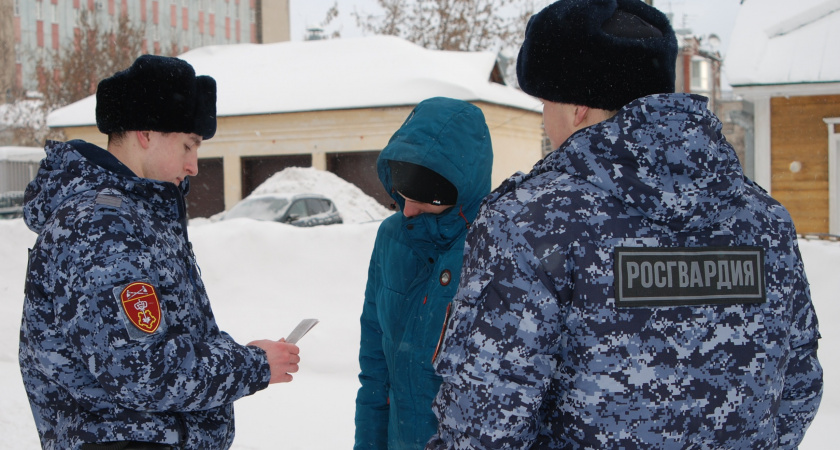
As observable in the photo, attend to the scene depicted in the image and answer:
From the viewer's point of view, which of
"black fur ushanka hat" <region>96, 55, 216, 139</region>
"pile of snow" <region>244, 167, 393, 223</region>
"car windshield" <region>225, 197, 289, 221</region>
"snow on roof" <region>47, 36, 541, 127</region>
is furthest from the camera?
"snow on roof" <region>47, 36, 541, 127</region>

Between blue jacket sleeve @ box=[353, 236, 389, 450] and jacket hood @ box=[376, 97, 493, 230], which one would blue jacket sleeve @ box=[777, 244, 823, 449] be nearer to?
jacket hood @ box=[376, 97, 493, 230]

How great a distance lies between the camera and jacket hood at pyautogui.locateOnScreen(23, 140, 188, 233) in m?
2.02

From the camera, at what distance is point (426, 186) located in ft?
Result: 7.62

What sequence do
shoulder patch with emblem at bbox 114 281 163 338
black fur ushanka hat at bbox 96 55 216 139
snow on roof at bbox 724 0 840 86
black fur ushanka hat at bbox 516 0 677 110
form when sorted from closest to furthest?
black fur ushanka hat at bbox 516 0 677 110 → shoulder patch with emblem at bbox 114 281 163 338 → black fur ushanka hat at bbox 96 55 216 139 → snow on roof at bbox 724 0 840 86

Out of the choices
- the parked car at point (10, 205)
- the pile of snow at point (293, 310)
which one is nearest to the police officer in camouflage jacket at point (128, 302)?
the pile of snow at point (293, 310)

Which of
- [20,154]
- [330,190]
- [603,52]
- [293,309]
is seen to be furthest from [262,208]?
[20,154]

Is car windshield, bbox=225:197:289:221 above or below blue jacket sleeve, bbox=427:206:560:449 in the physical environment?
below

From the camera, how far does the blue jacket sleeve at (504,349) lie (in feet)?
4.49

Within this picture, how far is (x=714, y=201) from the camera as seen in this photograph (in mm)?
1392

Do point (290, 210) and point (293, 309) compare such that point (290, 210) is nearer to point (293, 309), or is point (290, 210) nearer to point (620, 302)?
point (293, 309)

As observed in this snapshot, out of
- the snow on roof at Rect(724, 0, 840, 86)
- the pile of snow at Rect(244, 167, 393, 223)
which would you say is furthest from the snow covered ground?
the pile of snow at Rect(244, 167, 393, 223)

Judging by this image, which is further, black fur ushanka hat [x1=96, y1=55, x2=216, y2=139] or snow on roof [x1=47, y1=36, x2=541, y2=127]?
snow on roof [x1=47, y1=36, x2=541, y2=127]

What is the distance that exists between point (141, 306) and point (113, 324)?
74mm

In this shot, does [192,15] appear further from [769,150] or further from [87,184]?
[87,184]
